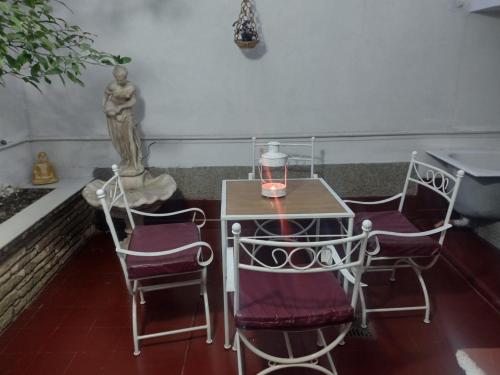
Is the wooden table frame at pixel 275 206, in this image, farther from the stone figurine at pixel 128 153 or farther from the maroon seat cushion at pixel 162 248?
the stone figurine at pixel 128 153

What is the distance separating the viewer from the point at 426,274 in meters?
2.61

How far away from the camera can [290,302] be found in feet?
4.91

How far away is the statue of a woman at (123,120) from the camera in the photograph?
104 inches

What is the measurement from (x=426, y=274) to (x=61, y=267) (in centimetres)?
259

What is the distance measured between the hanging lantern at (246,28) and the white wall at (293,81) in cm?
8

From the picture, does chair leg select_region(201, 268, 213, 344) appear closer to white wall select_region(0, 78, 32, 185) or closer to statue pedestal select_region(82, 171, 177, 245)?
statue pedestal select_region(82, 171, 177, 245)

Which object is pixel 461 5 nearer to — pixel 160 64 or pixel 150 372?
pixel 160 64

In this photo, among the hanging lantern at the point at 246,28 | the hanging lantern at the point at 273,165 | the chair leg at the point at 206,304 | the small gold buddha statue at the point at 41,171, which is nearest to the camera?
the chair leg at the point at 206,304

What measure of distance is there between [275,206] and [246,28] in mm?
1491

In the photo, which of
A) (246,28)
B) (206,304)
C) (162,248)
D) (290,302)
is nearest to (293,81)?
(246,28)

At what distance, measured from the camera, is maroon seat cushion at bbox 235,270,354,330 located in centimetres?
141

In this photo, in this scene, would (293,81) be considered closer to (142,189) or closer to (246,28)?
(246,28)

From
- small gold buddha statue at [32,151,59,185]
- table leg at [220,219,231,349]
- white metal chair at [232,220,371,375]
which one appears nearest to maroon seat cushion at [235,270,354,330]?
white metal chair at [232,220,371,375]

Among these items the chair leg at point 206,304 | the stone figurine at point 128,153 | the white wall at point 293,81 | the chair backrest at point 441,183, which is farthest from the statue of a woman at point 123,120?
the chair backrest at point 441,183
